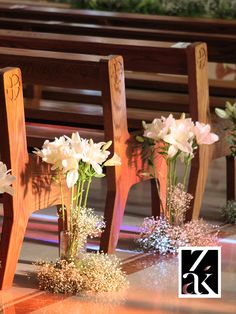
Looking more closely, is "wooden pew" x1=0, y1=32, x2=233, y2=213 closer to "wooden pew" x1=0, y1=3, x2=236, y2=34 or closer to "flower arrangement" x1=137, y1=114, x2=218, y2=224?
"flower arrangement" x1=137, y1=114, x2=218, y2=224

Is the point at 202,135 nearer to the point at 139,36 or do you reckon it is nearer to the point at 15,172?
the point at 15,172

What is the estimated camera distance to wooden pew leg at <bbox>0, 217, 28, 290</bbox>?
5352mm

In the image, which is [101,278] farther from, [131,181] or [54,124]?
[54,124]

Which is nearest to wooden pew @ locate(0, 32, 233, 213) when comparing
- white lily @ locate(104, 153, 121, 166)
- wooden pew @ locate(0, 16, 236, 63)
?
wooden pew @ locate(0, 16, 236, 63)

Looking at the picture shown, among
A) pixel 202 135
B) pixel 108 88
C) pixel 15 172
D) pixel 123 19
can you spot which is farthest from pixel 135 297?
pixel 123 19

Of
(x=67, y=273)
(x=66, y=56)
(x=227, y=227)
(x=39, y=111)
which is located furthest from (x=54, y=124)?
(x=67, y=273)

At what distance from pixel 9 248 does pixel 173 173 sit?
1.10 m

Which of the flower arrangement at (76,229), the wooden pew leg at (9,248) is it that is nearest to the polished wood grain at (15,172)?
the wooden pew leg at (9,248)

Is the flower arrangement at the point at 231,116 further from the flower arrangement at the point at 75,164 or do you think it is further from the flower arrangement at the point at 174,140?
the flower arrangement at the point at 75,164

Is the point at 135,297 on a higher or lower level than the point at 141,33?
lower

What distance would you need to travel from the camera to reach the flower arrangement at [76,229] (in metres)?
5.28

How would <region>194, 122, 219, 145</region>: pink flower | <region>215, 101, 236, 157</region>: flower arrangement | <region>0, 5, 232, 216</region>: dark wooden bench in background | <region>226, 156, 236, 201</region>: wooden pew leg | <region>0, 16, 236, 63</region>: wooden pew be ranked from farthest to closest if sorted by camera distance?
<region>0, 16, 236, 63</region>: wooden pew, <region>0, 5, 232, 216</region>: dark wooden bench in background, <region>226, 156, 236, 201</region>: wooden pew leg, <region>215, 101, 236, 157</region>: flower arrangement, <region>194, 122, 219, 145</region>: pink flower

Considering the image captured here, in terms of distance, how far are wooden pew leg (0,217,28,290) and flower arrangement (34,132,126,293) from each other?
0.14 metres

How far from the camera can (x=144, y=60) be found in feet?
21.7
